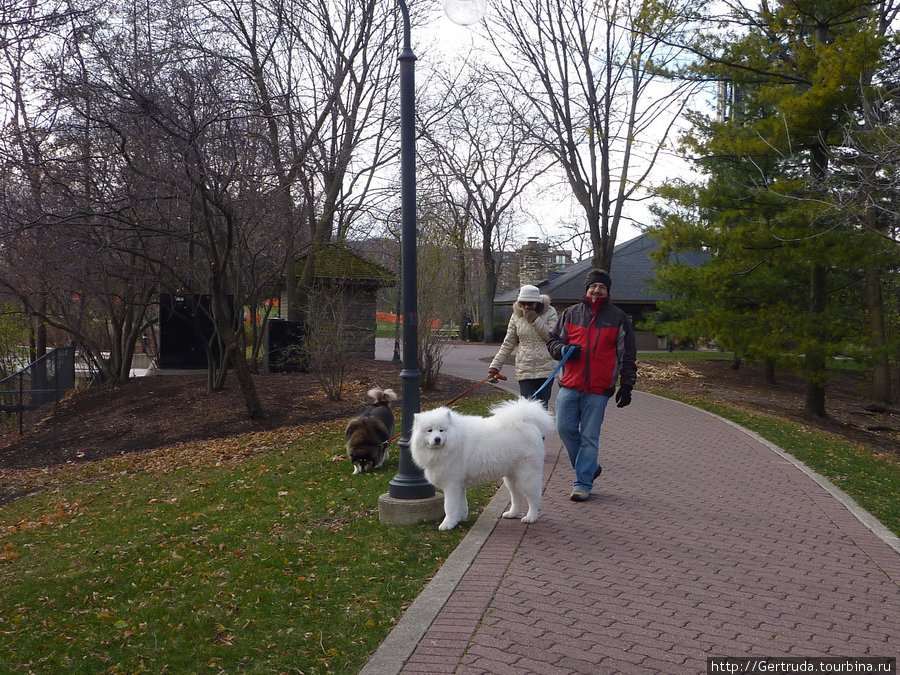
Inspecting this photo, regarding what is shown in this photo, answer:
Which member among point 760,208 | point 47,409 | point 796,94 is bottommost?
point 47,409

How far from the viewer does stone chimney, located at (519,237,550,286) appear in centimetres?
5572

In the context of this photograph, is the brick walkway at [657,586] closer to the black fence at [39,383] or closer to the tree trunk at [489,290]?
the black fence at [39,383]

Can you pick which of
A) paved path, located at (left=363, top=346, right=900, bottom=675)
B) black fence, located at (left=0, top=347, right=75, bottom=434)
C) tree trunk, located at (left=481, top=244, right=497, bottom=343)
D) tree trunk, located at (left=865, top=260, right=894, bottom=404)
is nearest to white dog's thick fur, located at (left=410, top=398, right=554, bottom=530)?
paved path, located at (left=363, top=346, right=900, bottom=675)

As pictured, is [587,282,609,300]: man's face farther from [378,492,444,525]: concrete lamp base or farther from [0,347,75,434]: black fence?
[0,347,75,434]: black fence

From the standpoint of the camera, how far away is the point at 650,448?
35.3 ft

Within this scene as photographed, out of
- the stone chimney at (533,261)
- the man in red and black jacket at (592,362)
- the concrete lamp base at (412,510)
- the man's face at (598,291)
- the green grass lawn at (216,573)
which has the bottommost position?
the green grass lawn at (216,573)

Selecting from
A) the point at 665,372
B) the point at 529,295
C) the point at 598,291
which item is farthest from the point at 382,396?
the point at 665,372

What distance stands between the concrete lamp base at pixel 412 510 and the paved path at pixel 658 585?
424mm

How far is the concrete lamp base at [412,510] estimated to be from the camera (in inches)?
266

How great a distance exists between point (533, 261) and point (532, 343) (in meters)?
57.9

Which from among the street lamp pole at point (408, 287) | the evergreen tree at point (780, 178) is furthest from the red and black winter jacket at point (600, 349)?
the evergreen tree at point (780, 178)

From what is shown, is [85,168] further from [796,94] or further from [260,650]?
[796,94]

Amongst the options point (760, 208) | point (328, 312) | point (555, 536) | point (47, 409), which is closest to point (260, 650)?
point (555, 536)

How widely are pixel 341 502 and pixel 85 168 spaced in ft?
25.7
